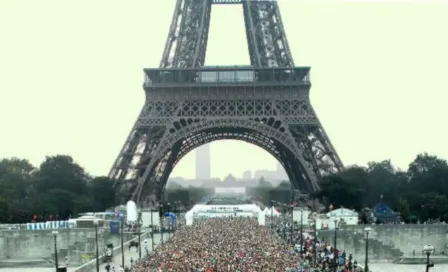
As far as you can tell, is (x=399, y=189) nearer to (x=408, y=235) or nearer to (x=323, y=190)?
(x=323, y=190)

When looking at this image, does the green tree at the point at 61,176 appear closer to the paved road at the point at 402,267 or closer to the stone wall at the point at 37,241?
the stone wall at the point at 37,241

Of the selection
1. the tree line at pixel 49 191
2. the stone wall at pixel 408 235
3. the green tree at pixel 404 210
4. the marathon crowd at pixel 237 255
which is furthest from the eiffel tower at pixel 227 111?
the marathon crowd at pixel 237 255

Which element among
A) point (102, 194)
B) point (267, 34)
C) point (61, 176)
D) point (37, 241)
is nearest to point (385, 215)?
point (267, 34)

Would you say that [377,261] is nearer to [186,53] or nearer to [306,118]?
[306,118]

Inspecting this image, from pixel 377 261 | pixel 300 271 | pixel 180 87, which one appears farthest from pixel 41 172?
pixel 300 271

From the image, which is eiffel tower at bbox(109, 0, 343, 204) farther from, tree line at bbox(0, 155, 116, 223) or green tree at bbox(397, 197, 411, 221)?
green tree at bbox(397, 197, 411, 221)

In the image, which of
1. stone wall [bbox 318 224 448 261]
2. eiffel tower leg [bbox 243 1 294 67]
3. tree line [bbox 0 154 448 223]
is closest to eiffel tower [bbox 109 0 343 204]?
eiffel tower leg [bbox 243 1 294 67]
